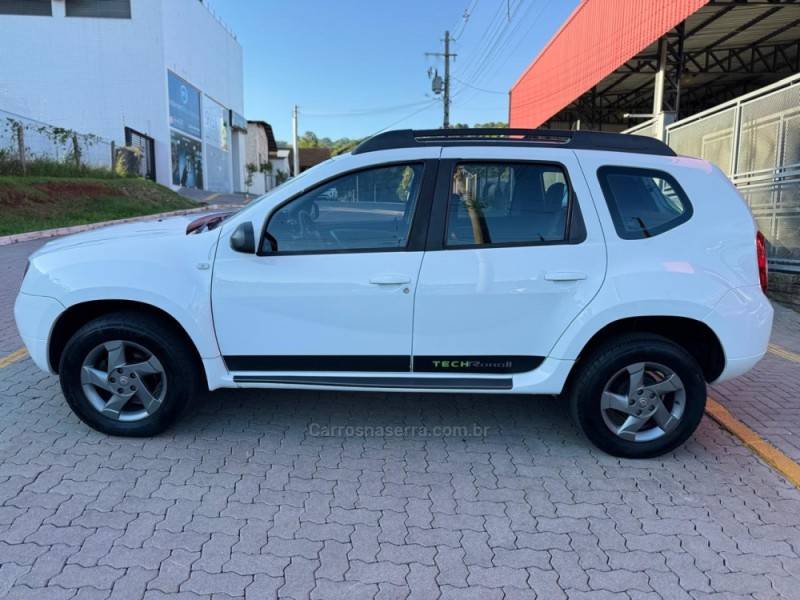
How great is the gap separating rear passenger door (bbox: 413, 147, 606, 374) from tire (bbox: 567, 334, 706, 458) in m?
0.34

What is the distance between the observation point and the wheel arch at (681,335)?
3.34 meters

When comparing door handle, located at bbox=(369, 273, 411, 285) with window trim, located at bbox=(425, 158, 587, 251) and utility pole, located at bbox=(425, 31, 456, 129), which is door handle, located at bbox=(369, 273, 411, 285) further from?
utility pole, located at bbox=(425, 31, 456, 129)

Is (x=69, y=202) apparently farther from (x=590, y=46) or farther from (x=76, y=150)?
(x=590, y=46)

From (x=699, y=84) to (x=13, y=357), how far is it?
83.6ft

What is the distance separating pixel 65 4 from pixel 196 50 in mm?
7194

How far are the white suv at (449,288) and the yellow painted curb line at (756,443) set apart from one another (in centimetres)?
59

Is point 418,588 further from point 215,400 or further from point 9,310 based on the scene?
point 9,310

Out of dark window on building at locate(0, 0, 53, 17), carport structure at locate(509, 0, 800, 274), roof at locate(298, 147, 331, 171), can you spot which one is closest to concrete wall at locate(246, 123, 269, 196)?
roof at locate(298, 147, 331, 171)

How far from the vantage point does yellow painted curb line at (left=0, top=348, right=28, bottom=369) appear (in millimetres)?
4811

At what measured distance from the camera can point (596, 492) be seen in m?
3.07

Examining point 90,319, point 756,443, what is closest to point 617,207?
point 756,443

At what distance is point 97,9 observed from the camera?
1146 inches

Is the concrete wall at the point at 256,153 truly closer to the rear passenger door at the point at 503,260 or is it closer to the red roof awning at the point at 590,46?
the red roof awning at the point at 590,46

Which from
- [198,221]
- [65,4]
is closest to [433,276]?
[198,221]
